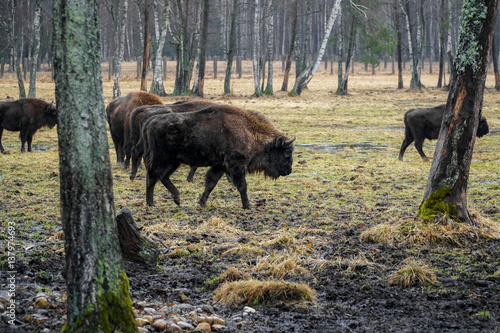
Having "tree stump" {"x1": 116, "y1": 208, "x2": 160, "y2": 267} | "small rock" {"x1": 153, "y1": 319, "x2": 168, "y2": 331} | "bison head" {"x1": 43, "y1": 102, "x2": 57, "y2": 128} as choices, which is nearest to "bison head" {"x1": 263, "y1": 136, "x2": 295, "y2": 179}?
"tree stump" {"x1": 116, "y1": 208, "x2": 160, "y2": 267}

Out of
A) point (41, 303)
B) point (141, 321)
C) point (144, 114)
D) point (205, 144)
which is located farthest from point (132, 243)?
point (144, 114)

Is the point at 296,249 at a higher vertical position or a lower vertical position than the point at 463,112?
lower

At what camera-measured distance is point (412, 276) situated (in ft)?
17.8

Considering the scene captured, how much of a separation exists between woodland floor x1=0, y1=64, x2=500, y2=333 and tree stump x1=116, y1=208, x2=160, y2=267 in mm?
130

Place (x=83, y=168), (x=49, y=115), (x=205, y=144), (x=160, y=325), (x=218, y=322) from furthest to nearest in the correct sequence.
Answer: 1. (x=49, y=115)
2. (x=205, y=144)
3. (x=218, y=322)
4. (x=160, y=325)
5. (x=83, y=168)

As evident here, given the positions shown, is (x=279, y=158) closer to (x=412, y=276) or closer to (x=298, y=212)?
(x=298, y=212)

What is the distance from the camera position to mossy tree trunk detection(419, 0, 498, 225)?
6.90 metres

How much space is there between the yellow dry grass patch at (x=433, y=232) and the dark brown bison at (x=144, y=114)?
14.1 feet

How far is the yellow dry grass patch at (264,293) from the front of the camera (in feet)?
16.2

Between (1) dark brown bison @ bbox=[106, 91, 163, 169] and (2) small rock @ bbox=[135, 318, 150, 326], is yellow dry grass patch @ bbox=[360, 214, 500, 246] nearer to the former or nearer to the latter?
(2) small rock @ bbox=[135, 318, 150, 326]

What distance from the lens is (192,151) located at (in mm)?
8891

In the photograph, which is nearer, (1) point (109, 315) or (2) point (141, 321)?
(1) point (109, 315)

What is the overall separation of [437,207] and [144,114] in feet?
18.1

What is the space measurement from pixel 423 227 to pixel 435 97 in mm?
28190
